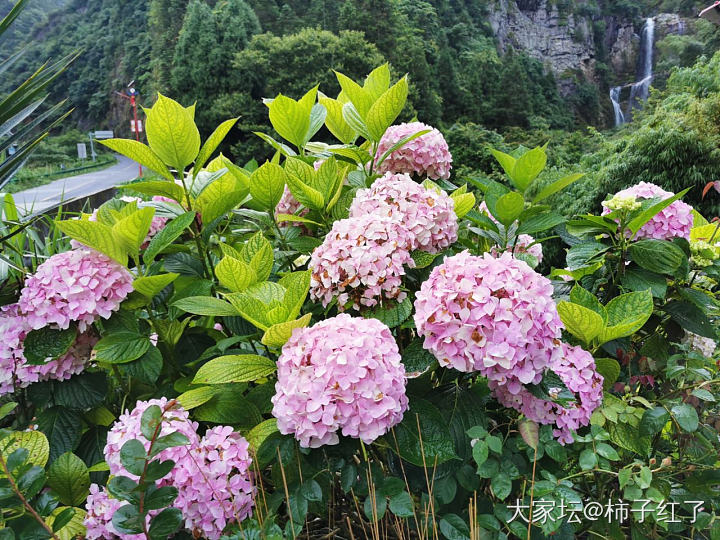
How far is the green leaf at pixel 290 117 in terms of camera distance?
0.98 metres

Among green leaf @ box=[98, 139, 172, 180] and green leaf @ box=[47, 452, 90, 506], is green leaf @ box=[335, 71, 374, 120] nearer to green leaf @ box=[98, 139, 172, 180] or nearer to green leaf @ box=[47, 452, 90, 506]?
green leaf @ box=[98, 139, 172, 180]

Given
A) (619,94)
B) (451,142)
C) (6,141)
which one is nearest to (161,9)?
(451,142)

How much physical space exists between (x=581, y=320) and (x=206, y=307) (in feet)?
1.74

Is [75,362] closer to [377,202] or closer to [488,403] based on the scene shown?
[377,202]

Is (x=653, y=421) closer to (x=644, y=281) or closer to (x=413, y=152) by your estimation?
(x=644, y=281)

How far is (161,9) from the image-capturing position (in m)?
22.4

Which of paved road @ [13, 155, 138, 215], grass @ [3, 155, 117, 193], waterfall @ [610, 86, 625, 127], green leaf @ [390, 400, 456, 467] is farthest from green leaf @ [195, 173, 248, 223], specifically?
waterfall @ [610, 86, 625, 127]

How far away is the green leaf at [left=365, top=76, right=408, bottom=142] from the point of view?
0.94 meters

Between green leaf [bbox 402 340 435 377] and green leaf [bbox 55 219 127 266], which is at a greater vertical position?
green leaf [bbox 55 219 127 266]

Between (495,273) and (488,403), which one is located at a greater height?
(495,273)

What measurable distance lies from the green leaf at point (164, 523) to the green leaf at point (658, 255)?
0.81m

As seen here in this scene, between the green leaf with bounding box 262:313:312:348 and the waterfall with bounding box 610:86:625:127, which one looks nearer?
the green leaf with bounding box 262:313:312:348

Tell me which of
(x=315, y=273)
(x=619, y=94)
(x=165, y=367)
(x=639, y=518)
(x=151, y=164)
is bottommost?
(x=619, y=94)

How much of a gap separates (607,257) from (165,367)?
82 cm
